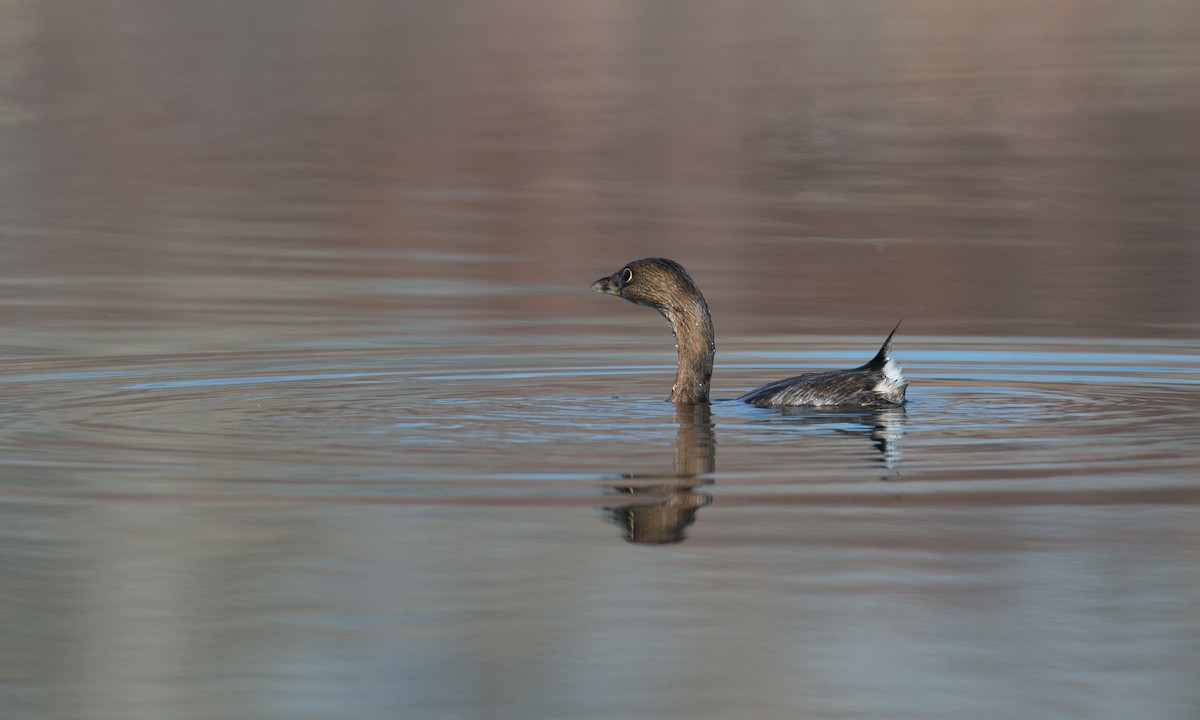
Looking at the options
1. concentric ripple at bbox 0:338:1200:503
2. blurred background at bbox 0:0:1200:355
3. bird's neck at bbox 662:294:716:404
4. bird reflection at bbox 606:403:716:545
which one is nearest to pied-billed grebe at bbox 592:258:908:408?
bird's neck at bbox 662:294:716:404

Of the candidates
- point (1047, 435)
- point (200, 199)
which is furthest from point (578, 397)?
point (200, 199)

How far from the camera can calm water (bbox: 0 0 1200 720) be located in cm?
611

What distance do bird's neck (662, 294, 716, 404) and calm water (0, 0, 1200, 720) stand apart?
0.35 meters

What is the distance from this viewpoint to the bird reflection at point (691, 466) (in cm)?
792

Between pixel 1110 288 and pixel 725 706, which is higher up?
pixel 1110 288

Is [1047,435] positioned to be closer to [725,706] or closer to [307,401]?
[307,401]

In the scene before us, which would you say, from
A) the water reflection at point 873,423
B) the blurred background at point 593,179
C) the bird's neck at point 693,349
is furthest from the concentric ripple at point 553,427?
the blurred background at point 593,179

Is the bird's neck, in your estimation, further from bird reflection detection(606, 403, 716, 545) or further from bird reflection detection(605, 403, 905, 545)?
bird reflection detection(606, 403, 716, 545)

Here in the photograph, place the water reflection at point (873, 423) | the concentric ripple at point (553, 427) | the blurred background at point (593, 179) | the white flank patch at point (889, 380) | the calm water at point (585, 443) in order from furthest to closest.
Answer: the blurred background at point (593, 179) → the white flank patch at point (889, 380) → the water reflection at point (873, 423) → the concentric ripple at point (553, 427) → the calm water at point (585, 443)

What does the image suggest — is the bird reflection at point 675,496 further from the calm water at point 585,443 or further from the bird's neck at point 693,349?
the bird's neck at point 693,349

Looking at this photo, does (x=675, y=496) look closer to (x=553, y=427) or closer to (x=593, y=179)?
(x=553, y=427)

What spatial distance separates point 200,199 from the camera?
81.0 ft

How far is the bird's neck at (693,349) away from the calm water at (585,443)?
345mm

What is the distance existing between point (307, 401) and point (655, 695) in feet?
17.8
